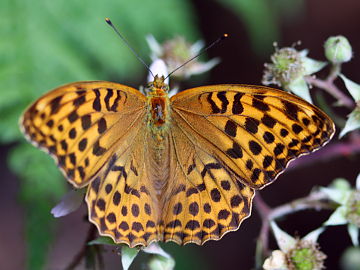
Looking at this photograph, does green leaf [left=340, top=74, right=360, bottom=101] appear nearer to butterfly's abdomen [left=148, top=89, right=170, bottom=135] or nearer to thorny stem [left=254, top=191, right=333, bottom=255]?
thorny stem [left=254, top=191, right=333, bottom=255]

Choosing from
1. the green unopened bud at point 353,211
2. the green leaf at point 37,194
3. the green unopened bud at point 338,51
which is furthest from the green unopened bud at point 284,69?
the green leaf at point 37,194

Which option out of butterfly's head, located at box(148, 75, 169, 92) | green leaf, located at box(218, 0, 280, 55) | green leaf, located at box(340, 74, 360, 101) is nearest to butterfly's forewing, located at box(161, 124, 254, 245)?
butterfly's head, located at box(148, 75, 169, 92)

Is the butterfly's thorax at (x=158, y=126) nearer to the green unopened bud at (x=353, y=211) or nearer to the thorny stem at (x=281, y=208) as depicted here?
the thorny stem at (x=281, y=208)

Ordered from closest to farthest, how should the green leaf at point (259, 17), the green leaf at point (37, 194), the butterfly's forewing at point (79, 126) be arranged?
the butterfly's forewing at point (79, 126) → the green leaf at point (37, 194) → the green leaf at point (259, 17)

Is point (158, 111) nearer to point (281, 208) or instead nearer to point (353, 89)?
point (281, 208)

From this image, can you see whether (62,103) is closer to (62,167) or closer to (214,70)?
(62,167)

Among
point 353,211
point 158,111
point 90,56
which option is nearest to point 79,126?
point 158,111

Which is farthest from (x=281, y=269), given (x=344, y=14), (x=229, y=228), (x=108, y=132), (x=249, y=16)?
(x=344, y=14)
